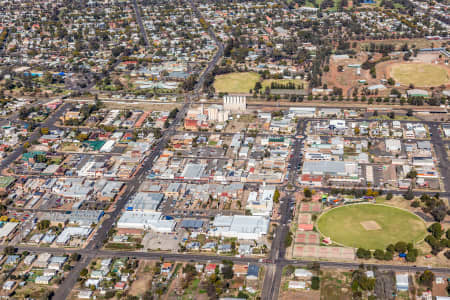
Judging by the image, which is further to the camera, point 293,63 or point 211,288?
point 293,63

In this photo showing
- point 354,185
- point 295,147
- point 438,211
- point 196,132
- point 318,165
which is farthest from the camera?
point 196,132

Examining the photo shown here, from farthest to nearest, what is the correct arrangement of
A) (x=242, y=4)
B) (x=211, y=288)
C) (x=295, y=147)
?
(x=242, y=4) → (x=295, y=147) → (x=211, y=288)

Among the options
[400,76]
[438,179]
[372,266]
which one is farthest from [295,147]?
[400,76]

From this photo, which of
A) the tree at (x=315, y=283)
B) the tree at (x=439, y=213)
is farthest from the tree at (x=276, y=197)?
the tree at (x=439, y=213)

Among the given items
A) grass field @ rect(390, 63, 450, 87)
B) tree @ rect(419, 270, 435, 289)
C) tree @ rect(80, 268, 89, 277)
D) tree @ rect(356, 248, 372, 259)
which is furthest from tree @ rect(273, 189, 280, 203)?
grass field @ rect(390, 63, 450, 87)

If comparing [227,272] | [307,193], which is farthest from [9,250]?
[307,193]

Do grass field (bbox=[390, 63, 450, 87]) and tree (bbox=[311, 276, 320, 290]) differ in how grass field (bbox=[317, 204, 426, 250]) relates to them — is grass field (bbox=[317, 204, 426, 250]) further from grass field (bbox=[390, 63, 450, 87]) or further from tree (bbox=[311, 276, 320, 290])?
grass field (bbox=[390, 63, 450, 87])

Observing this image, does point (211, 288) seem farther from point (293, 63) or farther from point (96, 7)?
point (96, 7)
